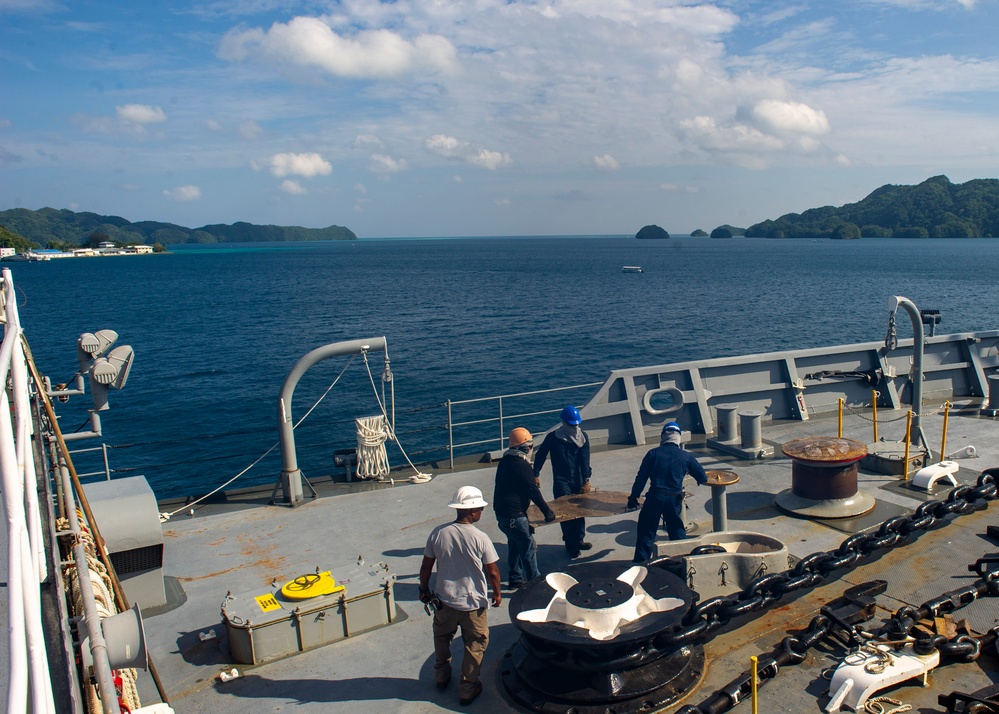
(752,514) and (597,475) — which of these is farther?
(597,475)

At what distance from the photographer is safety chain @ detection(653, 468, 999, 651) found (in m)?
4.95

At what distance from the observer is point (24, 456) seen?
251 centimetres

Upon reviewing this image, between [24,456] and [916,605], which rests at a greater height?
[24,456]

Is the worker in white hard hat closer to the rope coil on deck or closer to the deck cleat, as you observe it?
the rope coil on deck

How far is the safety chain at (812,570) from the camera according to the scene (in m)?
4.95

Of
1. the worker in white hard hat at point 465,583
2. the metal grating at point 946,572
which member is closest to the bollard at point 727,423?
the metal grating at point 946,572

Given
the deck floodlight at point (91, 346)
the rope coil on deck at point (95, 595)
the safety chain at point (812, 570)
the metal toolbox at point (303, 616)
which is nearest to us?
the rope coil on deck at point (95, 595)

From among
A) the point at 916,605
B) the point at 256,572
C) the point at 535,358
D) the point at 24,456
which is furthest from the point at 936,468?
the point at 535,358

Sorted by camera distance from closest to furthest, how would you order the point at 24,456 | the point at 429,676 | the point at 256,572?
the point at 24,456 → the point at 429,676 → the point at 256,572

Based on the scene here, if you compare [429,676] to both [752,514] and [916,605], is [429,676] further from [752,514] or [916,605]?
[752,514]

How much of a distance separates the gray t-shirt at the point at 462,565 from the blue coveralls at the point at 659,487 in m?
2.07

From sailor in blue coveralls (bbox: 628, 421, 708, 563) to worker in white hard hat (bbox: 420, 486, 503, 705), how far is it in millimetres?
2033

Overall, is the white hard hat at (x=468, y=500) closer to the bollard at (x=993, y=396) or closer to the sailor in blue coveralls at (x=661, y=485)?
the sailor in blue coveralls at (x=661, y=485)

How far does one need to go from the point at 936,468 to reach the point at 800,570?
3435 millimetres
